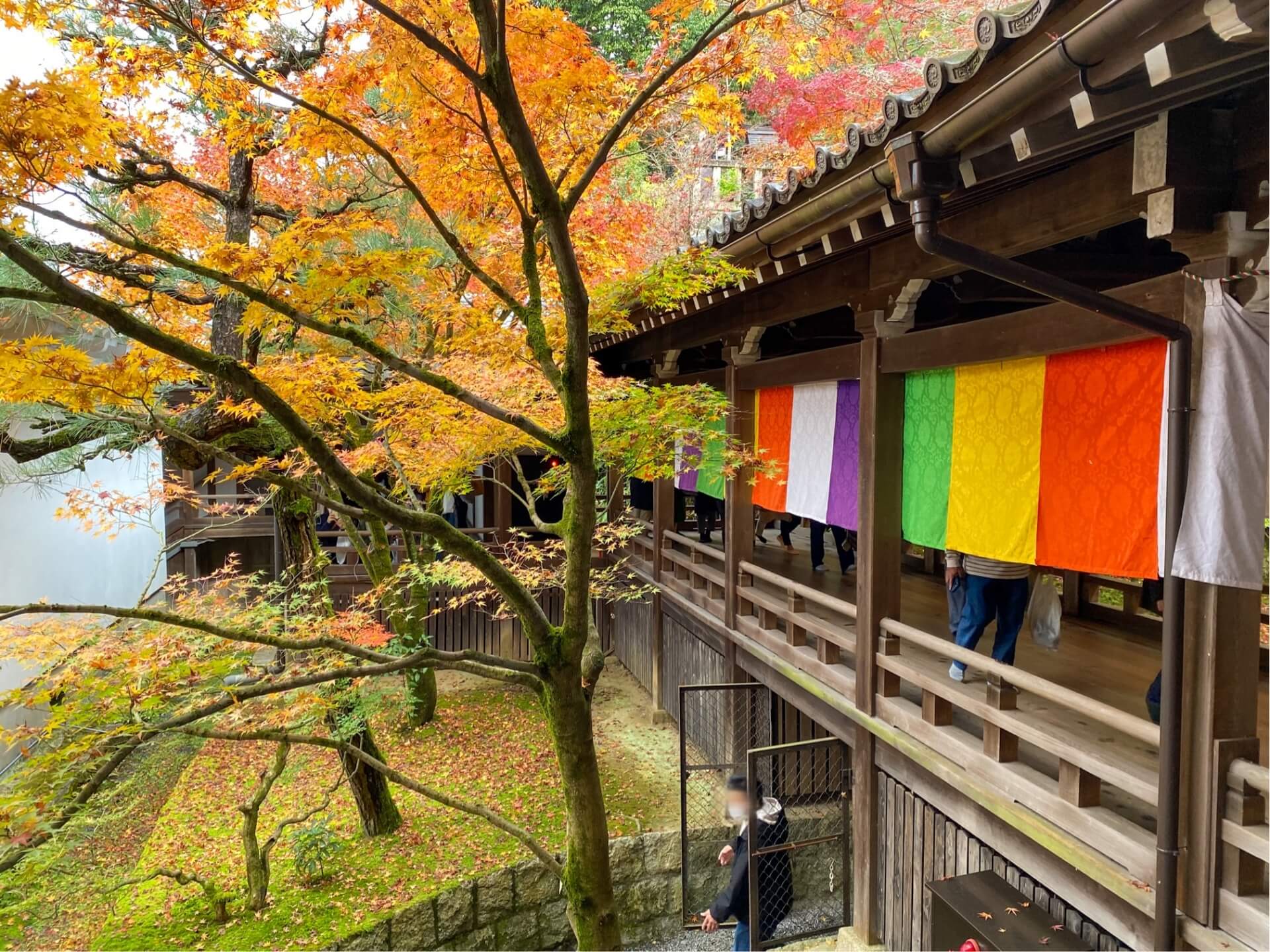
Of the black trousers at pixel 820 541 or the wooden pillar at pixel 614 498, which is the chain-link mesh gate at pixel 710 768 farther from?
the wooden pillar at pixel 614 498

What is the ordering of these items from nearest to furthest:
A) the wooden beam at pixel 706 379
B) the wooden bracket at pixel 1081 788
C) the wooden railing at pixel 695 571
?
the wooden bracket at pixel 1081 788
the wooden beam at pixel 706 379
the wooden railing at pixel 695 571

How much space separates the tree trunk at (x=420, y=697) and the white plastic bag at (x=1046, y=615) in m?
8.55

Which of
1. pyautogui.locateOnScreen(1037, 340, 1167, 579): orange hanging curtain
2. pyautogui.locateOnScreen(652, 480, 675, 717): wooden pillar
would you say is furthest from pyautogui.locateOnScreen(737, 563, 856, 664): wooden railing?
pyautogui.locateOnScreen(652, 480, 675, 717): wooden pillar

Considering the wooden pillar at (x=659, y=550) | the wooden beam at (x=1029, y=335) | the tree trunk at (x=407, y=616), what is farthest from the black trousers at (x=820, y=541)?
the tree trunk at (x=407, y=616)

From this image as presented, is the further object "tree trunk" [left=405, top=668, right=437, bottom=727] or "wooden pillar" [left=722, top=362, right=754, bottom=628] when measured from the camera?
"tree trunk" [left=405, top=668, right=437, bottom=727]

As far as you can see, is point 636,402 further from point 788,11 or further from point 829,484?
point 788,11

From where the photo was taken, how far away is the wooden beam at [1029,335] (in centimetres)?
331

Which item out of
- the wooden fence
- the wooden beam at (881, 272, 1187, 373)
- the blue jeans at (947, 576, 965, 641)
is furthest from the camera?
the blue jeans at (947, 576, 965, 641)

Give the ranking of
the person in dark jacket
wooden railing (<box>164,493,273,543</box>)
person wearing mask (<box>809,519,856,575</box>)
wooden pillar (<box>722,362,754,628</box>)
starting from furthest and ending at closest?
wooden railing (<box>164,493,273,543</box>) < person wearing mask (<box>809,519,856,575</box>) < wooden pillar (<box>722,362,754,628</box>) < the person in dark jacket

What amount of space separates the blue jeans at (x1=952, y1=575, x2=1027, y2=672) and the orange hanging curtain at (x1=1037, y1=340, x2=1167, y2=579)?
2.91 feet

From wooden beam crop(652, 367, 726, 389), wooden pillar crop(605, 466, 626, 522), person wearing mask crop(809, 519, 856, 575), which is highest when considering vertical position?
wooden beam crop(652, 367, 726, 389)

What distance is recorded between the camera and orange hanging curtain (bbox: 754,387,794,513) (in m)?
7.28

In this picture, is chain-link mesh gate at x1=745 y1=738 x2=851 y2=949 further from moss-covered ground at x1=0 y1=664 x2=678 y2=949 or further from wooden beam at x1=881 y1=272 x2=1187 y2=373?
wooden beam at x1=881 y1=272 x2=1187 y2=373

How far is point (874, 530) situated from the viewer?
18.0 feet
